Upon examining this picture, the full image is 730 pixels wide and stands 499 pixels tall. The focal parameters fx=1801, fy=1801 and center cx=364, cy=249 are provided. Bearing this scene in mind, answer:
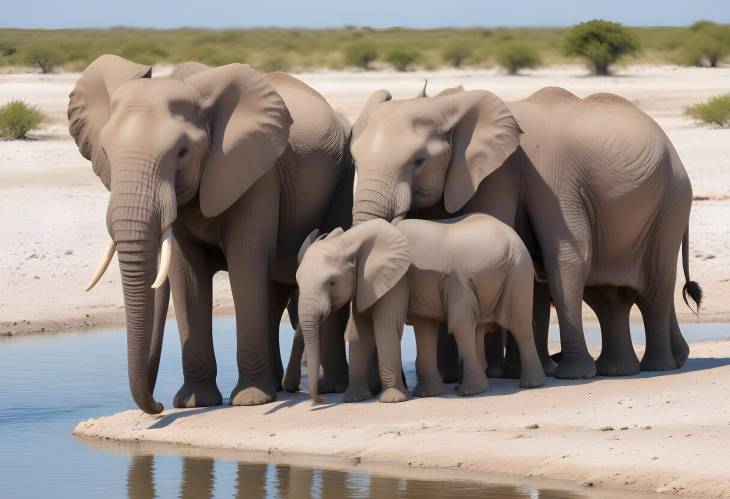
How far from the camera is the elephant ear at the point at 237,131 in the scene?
35.1 feet

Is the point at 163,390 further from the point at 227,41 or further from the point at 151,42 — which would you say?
the point at 227,41

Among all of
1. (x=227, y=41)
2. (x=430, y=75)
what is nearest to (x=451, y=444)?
(x=430, y=75)

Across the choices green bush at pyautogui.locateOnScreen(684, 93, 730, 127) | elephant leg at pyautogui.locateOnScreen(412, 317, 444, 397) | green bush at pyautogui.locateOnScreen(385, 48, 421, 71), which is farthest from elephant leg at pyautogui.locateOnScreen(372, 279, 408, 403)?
green bush at pyautogui.locateOnScreen(385, 48, 421, 71)

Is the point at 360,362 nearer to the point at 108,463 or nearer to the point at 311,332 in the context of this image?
the point at 311,332

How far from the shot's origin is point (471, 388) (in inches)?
430

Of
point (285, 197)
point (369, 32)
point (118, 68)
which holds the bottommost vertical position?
point (369, 32)

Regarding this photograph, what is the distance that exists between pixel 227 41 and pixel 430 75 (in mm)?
20775

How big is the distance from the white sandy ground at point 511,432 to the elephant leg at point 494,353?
0.35 meters

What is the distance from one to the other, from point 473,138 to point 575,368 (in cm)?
167

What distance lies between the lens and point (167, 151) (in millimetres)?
10219

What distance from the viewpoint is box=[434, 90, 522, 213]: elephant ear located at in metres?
11.3

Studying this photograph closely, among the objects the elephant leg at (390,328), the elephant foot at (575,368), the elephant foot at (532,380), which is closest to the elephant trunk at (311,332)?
the elephant leg at (390,328)

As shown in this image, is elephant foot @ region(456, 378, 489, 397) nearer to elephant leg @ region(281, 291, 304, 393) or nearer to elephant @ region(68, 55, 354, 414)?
elephant @ region(68, 55, 354, 414)

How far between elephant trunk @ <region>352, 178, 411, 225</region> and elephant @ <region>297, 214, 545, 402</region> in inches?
3.6
